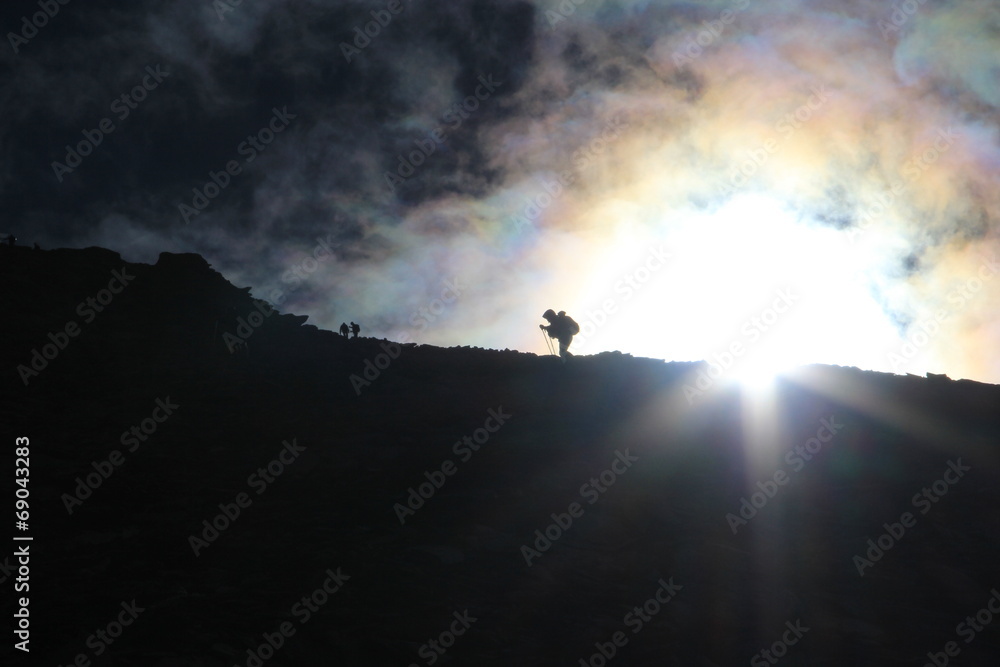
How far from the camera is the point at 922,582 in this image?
42.1 feet

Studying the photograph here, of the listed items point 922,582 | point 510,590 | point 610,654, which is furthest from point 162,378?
point 922,582

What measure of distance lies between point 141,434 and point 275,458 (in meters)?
3.59

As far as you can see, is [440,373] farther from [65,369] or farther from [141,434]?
[65,369]

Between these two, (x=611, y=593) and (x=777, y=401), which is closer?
(x=611, y=593)
